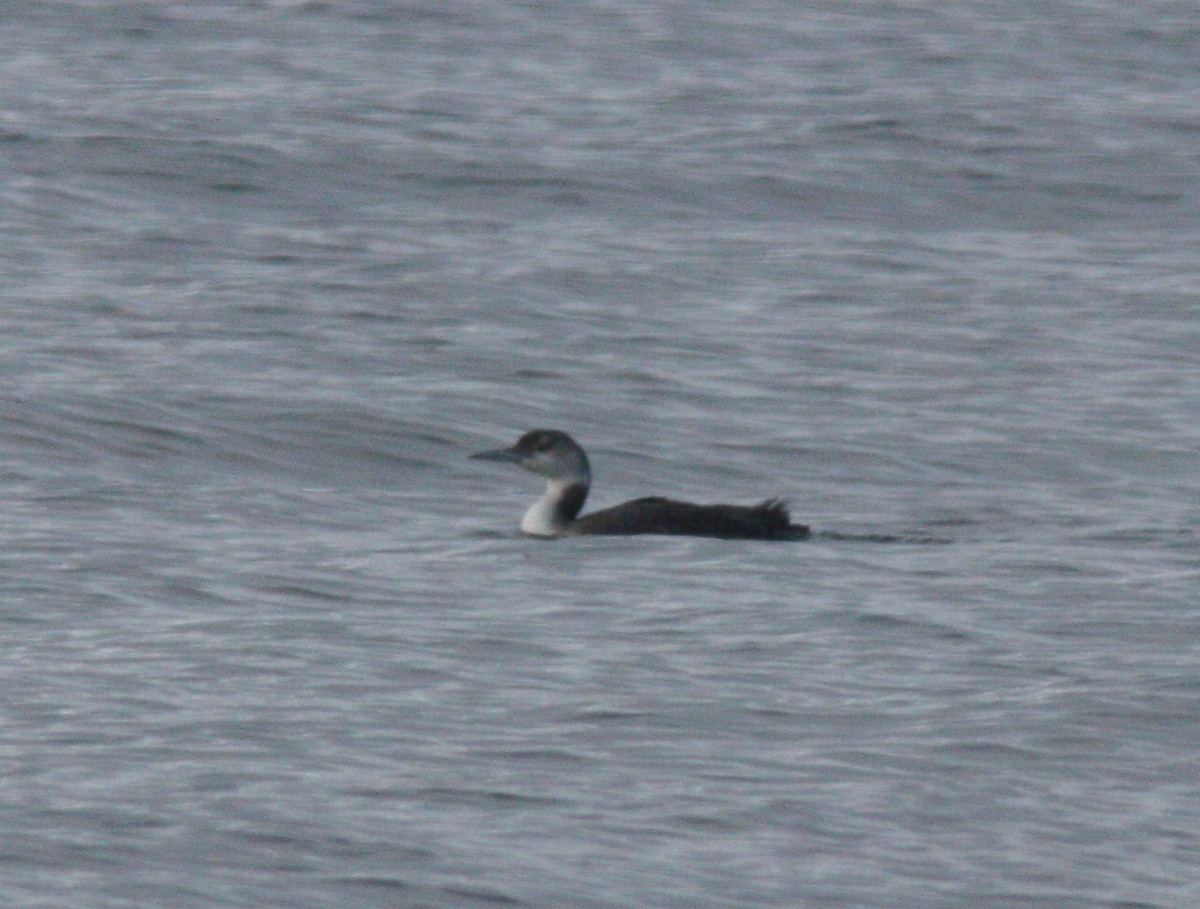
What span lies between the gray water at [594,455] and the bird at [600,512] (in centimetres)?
23

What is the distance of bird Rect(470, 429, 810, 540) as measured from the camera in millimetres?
13672

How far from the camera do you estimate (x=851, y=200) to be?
978 inches

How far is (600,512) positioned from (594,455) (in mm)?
2451

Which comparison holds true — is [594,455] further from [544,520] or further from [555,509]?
[544,520]

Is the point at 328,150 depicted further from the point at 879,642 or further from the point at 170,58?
the point at 879,642

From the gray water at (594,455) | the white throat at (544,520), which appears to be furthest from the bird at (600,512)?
the gray water at (594,455)

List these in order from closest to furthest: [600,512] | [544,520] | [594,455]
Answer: [544,520], [600,512], [594,455]

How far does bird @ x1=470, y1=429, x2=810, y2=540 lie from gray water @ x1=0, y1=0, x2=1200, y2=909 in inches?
8.9

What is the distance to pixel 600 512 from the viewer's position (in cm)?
1430

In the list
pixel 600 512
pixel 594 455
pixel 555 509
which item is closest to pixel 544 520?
pixel 555 509

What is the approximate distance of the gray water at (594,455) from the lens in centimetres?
877

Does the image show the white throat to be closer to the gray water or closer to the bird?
Result: the bird

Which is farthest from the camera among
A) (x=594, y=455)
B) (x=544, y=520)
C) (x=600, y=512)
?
(x=594, y=455)

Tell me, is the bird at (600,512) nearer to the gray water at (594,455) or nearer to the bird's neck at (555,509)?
the bird's neck at (555,509)
